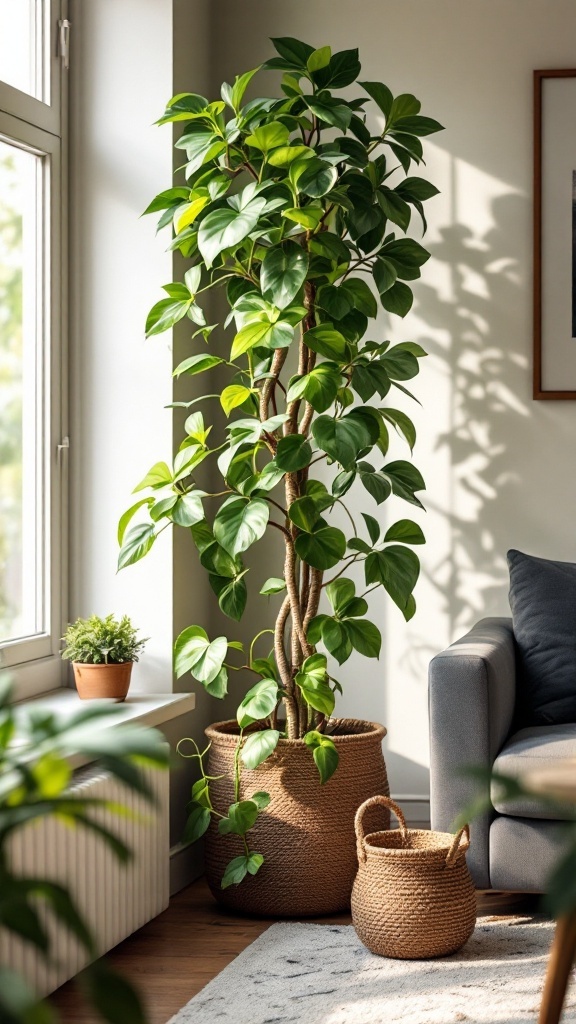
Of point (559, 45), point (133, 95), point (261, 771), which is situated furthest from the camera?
point (559, 45)

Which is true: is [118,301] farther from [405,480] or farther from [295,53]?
[405,480]

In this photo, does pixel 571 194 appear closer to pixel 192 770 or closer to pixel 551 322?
pixel 551 322

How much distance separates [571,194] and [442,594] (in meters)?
1.24

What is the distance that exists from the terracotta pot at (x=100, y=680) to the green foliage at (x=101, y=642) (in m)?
0.02

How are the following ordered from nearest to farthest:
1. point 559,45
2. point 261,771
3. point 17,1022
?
point 17,1022 → point 261,771 → point 559,45

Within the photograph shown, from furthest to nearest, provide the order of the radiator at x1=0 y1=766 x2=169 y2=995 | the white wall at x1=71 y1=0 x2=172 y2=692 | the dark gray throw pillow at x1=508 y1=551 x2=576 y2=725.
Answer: the white wall at x1=71 y1=0 x2=172 y2=692 < the dark gray throw pillow at x1=508 y1=551 x2=576 y2=725 < the radiator at x1=0 y1=766 x2=169 y2=995

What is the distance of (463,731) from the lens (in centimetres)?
264

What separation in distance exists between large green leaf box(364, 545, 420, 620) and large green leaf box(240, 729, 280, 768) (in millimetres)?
429

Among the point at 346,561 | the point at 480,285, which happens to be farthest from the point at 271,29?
the point at 346,561

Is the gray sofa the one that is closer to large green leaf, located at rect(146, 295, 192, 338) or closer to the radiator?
the radiator

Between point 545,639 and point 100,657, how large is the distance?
1.15 m

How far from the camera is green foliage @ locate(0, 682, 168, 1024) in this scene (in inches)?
26.8

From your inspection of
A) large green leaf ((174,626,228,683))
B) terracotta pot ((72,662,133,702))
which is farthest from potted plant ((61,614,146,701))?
large green leaf ((174,626,228,683))

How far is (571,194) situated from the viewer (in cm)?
344
